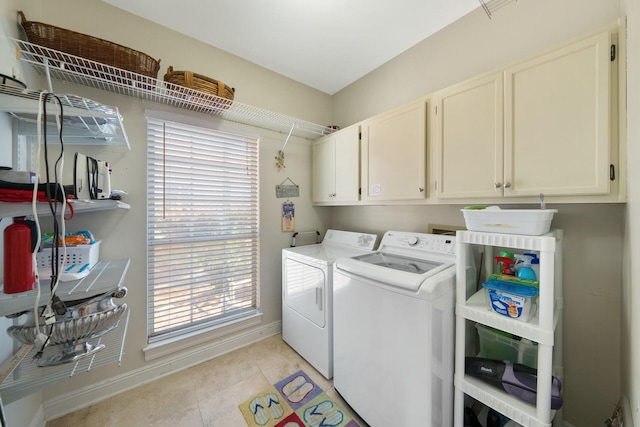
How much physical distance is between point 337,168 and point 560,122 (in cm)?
158

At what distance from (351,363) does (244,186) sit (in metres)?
1.77

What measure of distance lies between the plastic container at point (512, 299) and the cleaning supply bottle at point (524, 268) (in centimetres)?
7

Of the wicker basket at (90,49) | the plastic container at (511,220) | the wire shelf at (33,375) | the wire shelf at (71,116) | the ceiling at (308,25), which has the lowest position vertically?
the wire shelf at (33,375)

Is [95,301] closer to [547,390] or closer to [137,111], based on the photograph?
[137,111]

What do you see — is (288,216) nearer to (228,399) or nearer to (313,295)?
(313,295)

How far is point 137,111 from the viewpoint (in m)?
1.73

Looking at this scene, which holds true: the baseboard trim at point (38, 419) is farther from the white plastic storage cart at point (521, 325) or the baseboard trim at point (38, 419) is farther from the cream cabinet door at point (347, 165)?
the cream cabinet door at point (347, 165)

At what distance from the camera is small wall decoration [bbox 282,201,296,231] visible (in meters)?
2.49

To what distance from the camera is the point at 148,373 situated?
1.80 metres

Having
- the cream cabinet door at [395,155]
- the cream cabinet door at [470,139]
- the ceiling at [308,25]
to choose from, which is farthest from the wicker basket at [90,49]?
the cream cabinet door at [470,139]

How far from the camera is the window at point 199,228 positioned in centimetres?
184

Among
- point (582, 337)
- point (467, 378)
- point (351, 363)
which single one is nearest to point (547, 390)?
point (467, 378)

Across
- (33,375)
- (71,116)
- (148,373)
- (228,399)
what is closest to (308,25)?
(71,116)

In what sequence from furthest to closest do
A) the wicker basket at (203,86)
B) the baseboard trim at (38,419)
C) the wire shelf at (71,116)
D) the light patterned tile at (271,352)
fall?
the light patterned tile at (271,352), the wicker basket at (203,86), the baseboard trim at (38,419), the wire shelf at (71,116)
